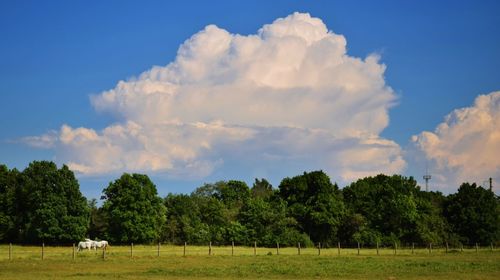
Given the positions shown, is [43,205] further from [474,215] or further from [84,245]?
[474,215]

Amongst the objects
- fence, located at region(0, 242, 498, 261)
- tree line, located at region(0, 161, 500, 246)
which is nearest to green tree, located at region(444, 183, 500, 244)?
tree line, located at region(0, 161, 500, 246)

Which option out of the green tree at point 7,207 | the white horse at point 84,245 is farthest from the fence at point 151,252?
the green tree at point 7,207

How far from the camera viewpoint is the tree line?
9044 centimetres

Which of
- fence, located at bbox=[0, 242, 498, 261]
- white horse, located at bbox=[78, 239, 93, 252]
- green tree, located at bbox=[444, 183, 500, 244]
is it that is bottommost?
fence, located at bbox=[0, 242, 498, 261]

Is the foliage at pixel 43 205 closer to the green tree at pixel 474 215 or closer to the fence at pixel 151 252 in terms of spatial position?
the fence at pixel 151 252

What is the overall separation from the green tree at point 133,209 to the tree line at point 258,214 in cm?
15

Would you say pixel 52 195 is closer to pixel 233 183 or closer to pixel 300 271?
pixel 300 271

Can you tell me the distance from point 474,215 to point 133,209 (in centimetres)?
6298

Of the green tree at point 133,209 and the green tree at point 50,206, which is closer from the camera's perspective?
the green tree at point 50,206

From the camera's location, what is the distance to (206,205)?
112 m

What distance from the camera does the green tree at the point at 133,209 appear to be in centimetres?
9144

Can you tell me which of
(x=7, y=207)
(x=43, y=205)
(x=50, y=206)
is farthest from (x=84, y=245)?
(x=7, y=207)

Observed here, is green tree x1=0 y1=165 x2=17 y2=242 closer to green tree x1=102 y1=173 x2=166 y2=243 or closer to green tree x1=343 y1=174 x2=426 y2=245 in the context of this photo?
green tree x1=102 y1=173 x2=166 y2=243

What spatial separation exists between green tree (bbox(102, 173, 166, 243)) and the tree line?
15cm
